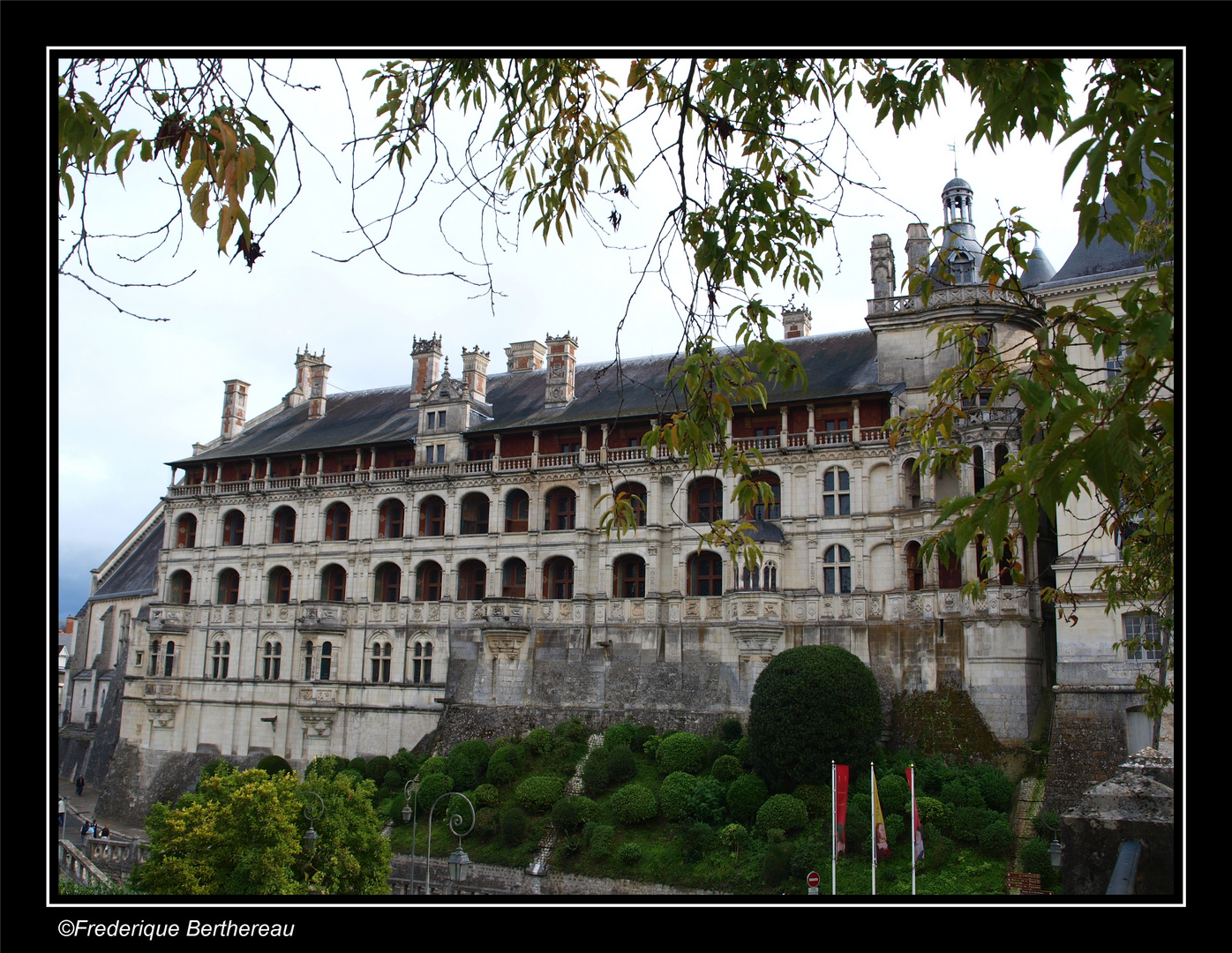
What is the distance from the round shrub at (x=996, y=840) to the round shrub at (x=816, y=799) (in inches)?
171

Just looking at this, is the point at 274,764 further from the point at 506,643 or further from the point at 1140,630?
the point at 1140,630

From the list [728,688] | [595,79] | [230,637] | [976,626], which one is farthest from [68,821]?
[595,79]

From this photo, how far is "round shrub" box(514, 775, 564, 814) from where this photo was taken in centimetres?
3341

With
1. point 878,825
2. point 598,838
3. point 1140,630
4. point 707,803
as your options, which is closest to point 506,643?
point 598,838

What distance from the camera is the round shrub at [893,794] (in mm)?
29359

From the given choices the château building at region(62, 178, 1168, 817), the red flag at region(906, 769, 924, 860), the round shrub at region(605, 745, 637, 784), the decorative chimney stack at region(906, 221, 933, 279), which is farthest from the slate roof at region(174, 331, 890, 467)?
the red flag at region(906, 769, 924, 860)

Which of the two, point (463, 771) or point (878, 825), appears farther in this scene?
point (463, 771)

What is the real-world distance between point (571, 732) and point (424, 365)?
21.7 metres

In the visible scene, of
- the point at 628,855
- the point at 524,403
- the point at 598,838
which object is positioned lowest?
the point at 628,855

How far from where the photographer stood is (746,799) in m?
30.3

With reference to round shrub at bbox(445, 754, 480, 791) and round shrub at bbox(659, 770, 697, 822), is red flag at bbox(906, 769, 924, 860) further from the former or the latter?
round shrub at bbox(445, 754, 480, 791)

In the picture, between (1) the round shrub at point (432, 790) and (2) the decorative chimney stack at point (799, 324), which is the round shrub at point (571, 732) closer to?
(1) the round shrub at point (432, 790)
